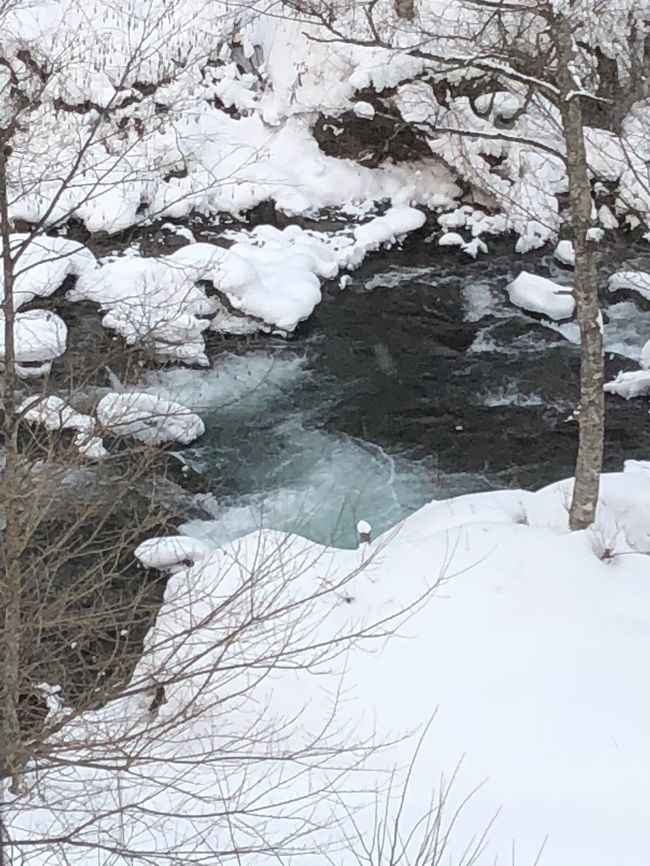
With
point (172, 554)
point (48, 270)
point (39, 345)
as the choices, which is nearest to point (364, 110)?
point (48, 270)

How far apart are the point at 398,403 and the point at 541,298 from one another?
2817 mm

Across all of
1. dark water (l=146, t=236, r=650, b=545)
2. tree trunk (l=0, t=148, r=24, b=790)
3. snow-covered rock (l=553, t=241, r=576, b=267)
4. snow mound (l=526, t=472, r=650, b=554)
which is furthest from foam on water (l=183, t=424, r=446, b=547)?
snow-covered rock (l=553, t=241, r=576, b=267)

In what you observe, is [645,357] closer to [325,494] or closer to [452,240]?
[452,240]

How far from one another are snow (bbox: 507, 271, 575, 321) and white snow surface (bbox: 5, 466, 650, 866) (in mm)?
5094

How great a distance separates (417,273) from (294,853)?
10029 millimetres

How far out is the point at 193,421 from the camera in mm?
10547

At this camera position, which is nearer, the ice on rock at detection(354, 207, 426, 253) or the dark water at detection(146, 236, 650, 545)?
the dark water at detection(146, 236, 650, 545)

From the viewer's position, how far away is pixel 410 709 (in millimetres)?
6125

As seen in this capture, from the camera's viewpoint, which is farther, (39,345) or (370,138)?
(370,138)

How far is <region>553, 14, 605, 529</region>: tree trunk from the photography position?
235 inches

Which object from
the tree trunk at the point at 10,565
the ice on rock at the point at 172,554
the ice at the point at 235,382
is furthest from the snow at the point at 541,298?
the tree trunk at the point at 10,565

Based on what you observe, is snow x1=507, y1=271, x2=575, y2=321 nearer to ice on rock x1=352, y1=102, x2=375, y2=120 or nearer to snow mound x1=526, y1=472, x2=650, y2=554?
ice on rock x1=352, y1=102, x2=375, y2=120

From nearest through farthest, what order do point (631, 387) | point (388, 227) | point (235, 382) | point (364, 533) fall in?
1. point (364, 533)
2. point (631, 387)
3. point (235, 382)
4. point (388, 227)

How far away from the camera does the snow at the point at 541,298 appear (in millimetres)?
12719
